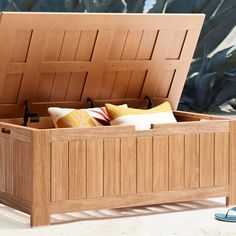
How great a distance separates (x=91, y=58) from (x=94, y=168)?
36.6 inches

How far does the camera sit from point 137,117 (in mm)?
6906

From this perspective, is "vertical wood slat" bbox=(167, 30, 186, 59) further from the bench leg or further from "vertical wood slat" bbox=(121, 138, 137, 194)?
the bench leg

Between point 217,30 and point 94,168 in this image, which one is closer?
point 94,168

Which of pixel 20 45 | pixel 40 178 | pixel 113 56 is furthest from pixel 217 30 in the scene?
pixel 40 178

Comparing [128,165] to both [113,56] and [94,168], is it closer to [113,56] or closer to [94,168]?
[94,168]

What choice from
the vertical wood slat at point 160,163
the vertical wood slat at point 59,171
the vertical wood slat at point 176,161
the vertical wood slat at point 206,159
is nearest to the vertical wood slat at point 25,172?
the vertical wood slat at point 59,171

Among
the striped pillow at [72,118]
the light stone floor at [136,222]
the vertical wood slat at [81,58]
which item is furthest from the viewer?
the vertical wood slat at [81,58]

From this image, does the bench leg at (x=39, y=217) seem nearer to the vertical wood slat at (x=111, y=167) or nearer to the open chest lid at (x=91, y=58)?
the vertical wood slat at (x=111, y=167)

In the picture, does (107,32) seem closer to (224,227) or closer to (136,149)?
(136,149)

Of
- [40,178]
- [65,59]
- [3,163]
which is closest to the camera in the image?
[40,178]

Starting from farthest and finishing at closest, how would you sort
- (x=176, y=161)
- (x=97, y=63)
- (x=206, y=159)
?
(x=97, y=63)
(x=206, y=159)
(x=176, y=161)

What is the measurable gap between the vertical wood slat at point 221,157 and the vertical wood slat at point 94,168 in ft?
2.83

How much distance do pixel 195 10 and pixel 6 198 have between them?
3.70 m

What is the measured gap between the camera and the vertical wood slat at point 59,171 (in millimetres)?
6320
